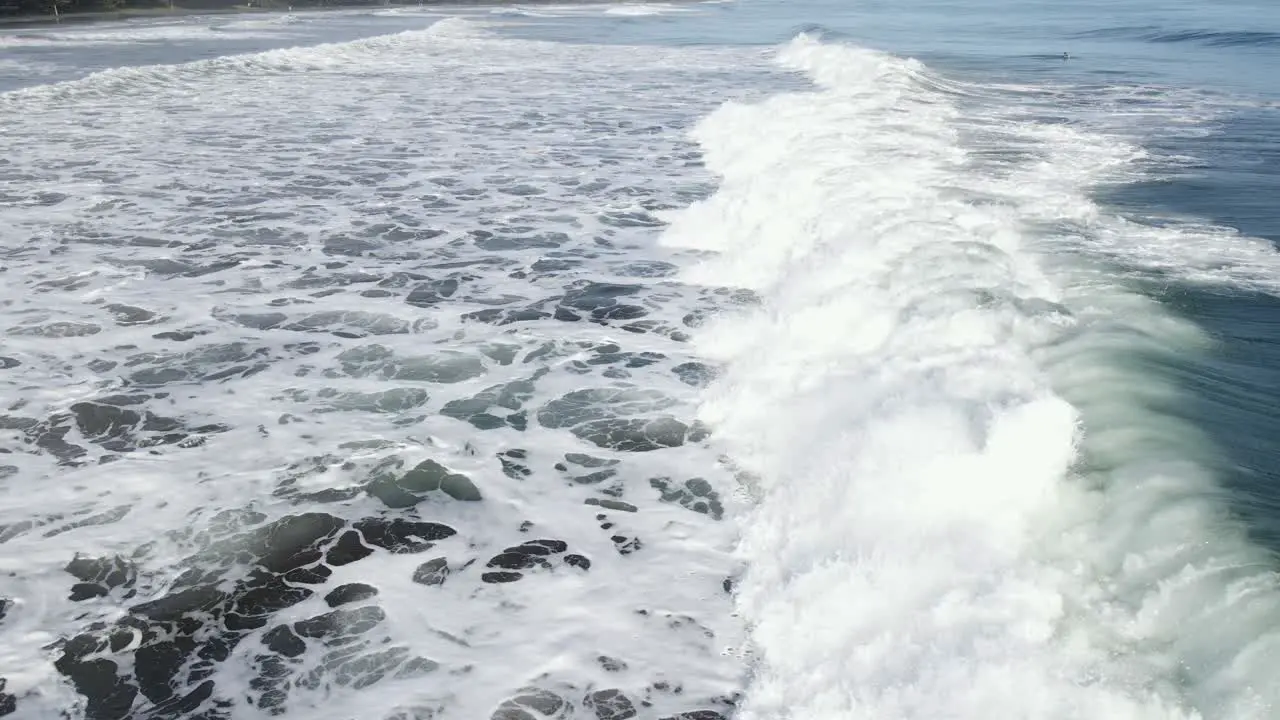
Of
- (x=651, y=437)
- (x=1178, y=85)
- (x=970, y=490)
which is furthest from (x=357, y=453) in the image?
(x=1178, y=85)

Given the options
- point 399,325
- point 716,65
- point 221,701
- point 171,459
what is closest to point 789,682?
point 221,701

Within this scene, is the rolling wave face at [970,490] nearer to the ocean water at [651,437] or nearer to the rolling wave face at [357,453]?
the ocean water at [651,437]

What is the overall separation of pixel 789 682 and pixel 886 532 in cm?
95

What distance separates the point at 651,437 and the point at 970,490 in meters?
2.12

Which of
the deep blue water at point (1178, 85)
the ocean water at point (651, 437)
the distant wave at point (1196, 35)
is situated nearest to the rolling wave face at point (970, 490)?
the ocean water at point (651, 437)

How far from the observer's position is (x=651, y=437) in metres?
5.95

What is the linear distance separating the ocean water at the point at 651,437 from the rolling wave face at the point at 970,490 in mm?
21

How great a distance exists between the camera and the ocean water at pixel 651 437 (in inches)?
148

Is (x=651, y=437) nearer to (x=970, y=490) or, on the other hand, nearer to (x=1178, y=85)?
(x=970, y=490)

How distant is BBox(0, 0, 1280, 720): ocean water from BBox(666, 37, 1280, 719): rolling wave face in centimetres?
2

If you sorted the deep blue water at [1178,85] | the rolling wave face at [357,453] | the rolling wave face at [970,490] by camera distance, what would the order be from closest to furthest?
the rolling wave face at [970,490], the rolling wave face at [357,453], the deep blue water at [1178,85]

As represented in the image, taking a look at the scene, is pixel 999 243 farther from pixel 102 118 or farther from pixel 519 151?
pixel 102 118

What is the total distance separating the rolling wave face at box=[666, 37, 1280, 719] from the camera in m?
3.39

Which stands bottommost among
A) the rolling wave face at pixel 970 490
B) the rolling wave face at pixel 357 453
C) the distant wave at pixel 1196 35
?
the rolling wave face at pixel 357 453
